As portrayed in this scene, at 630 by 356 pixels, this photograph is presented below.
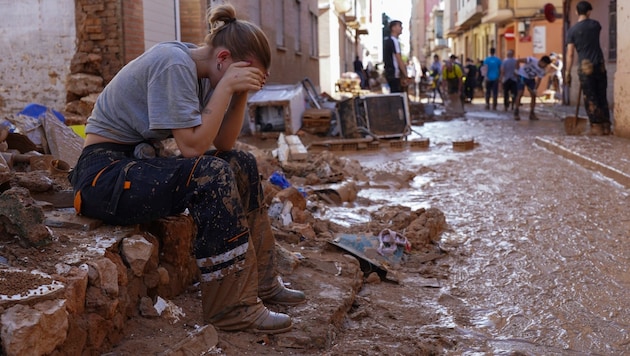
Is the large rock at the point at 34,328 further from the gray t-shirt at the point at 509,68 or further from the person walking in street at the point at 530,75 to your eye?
the gray t-shirt at the point at 509,68

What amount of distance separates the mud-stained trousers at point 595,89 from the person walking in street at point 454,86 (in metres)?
9.18

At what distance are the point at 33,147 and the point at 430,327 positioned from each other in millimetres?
3233

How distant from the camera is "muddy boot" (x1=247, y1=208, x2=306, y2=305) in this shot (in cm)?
321

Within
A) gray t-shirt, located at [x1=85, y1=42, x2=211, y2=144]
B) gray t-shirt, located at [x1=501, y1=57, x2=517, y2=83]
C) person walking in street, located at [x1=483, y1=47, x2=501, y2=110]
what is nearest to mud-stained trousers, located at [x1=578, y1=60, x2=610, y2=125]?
gray t-shirt, located at [x1=501, y1=57, x2=517, y2=83]

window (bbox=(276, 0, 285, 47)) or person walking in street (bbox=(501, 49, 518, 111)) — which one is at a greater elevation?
A: window (bbox=(276, 0, 285, 47))

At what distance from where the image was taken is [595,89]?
37.9 feet

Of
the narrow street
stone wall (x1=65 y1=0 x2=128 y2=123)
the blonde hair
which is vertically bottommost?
the narrow street

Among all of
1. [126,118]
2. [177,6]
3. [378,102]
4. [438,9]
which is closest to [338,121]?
[378,102]

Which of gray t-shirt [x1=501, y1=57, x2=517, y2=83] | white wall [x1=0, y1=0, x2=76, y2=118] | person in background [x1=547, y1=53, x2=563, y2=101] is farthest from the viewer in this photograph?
person in background [x1=547, y1=53, x2=563, y2=101]

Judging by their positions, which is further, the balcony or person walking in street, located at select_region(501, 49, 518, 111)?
the balcony

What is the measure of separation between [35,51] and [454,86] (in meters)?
15.0

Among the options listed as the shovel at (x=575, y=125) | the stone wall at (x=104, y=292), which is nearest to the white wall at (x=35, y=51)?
the stone wall at (x=104, y=292)

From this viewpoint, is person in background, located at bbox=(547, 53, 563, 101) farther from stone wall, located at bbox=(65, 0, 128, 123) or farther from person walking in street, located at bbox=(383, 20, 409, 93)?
stone wall, located at bbox=(65, 0, 128, 123)

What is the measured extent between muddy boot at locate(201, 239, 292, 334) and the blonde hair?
0.76 meters
